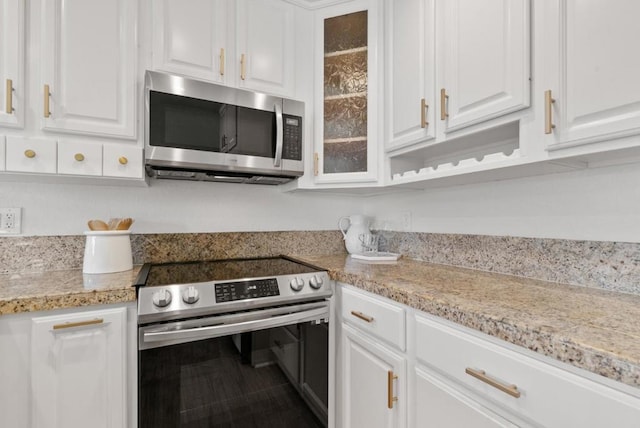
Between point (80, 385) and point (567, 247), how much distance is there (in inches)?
72.2

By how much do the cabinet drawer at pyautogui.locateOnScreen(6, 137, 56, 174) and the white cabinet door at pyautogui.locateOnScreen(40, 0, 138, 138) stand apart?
78mm

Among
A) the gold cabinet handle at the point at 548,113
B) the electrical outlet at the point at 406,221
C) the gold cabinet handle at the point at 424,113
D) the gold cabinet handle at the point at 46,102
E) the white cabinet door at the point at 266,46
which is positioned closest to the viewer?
the gold cabinet handle at the point at 548,113

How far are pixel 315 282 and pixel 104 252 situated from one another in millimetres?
923

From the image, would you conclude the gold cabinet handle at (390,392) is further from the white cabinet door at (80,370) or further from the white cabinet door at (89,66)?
the white cabinet door at (89,66)

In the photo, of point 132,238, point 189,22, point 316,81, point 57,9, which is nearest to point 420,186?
point 316,81

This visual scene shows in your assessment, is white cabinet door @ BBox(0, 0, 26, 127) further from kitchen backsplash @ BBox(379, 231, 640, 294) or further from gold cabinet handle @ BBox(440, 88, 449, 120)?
kitchen backsplash @ BBox(379, 231, 640, 294)

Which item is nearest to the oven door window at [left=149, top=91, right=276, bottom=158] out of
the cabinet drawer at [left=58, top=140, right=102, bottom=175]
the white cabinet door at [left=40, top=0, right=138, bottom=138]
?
the white cabinet door at [left=40, top=0, right=138, bottom=138]

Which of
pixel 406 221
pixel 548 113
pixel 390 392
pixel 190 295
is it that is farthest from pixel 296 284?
pixel 548 113

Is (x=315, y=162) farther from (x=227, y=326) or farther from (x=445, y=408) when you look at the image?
(x=445, y=408)

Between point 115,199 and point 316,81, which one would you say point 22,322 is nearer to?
point 115,199

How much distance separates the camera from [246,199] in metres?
1.96

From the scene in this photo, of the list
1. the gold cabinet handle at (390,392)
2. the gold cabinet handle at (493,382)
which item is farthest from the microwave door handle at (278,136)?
the gold cabinet handle at (493,382)

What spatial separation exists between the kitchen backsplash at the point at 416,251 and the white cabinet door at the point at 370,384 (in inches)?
26.6

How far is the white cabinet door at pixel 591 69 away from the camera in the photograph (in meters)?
0.82
